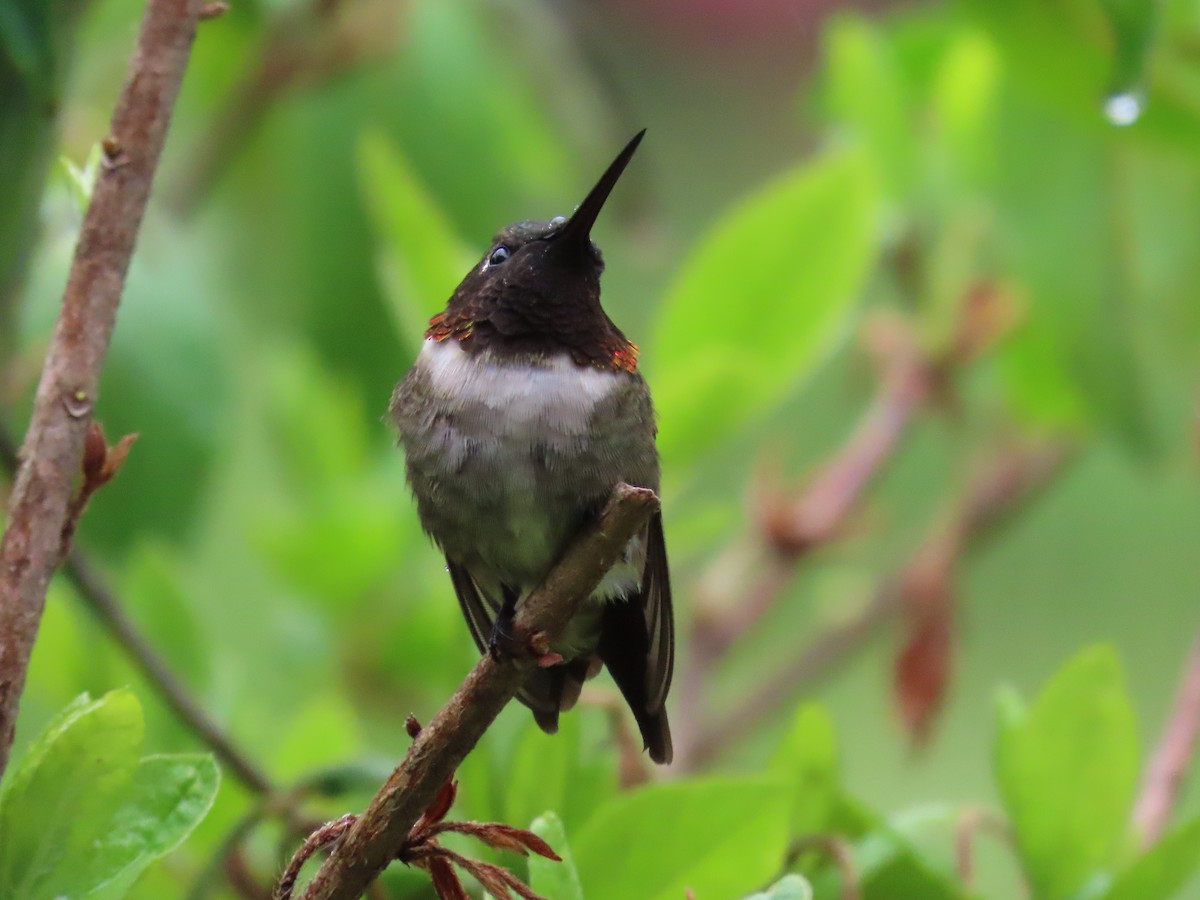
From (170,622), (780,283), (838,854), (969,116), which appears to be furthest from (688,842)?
(969,116)

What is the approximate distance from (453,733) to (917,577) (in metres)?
1.44

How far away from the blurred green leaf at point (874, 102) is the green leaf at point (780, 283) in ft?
1.40

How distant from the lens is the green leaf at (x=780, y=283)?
1.86m

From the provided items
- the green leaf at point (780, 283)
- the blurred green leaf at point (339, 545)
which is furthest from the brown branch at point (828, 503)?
the blurred green leaf at point (339, 545)

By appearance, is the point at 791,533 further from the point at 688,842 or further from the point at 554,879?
the point at 554,879

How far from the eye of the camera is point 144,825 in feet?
3.04

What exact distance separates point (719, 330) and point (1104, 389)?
20.1 inches

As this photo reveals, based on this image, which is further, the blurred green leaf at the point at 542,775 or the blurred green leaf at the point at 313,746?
the blurred green leaf at the point at 313,746

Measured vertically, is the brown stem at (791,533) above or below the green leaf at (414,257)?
below

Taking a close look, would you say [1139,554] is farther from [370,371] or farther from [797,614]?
[370,371]

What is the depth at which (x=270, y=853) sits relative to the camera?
1627 mm

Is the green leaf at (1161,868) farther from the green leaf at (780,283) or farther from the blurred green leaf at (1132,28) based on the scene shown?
the green leaf at (780,283)

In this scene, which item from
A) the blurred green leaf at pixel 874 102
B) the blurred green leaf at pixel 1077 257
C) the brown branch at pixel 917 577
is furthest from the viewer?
the blurred green leaf at pixel 874 102

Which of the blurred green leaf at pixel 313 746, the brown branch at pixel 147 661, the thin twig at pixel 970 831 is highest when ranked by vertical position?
the brown branch at pixel 147 661
